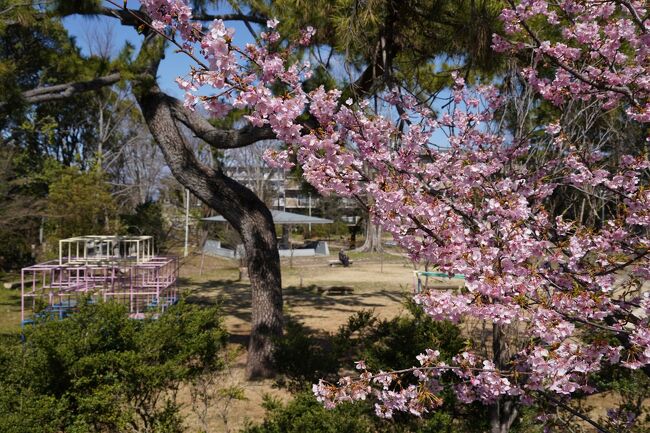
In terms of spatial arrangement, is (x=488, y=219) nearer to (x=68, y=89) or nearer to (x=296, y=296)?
(x=68, y=89)

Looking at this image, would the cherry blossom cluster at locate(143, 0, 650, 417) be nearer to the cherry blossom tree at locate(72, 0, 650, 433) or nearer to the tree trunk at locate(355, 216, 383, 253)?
the cherry blossom tree at locate(72, 0, 650, 433)

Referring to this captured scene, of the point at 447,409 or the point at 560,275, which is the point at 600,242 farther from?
the point at 447,409

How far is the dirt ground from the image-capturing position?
485 cm

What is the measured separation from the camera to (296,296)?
11992 millimetres

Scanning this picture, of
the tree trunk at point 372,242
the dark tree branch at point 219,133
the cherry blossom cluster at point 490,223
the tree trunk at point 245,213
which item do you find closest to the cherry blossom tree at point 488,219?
the cherry blossom cluster at point 490,223

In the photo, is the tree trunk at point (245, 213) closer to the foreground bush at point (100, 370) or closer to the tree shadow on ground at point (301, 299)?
the foreground bush at point (100, 370)

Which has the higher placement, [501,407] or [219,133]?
[219,133]

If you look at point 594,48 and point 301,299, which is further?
point 301,299

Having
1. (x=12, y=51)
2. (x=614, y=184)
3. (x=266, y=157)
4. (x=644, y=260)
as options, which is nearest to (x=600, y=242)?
(x=644, y=260)

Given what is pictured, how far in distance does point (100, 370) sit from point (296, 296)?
8.60m

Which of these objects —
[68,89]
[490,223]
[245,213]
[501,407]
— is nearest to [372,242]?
[245,213]

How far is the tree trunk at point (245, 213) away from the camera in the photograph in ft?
18.7

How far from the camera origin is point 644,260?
2240mm

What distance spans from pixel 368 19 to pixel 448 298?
3.49 m
